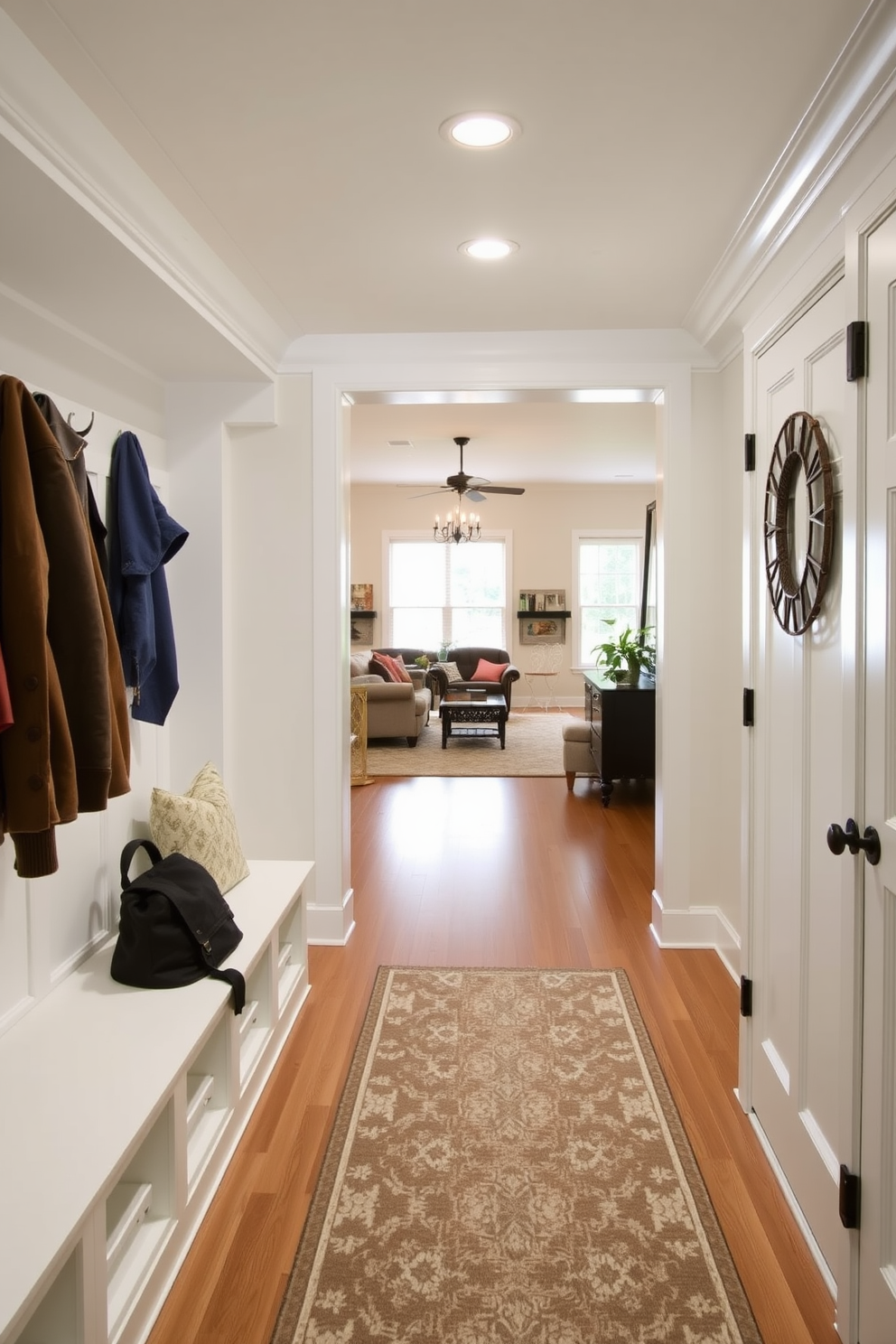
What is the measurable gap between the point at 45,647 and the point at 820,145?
1.86m

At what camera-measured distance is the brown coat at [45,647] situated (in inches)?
64.1

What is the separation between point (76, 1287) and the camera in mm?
1404

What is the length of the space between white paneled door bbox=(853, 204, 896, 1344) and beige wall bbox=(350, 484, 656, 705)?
908 centimetres

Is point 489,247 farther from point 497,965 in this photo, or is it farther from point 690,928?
point 690,928

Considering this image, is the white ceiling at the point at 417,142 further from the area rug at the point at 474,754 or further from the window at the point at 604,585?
the window at the point at 604,585

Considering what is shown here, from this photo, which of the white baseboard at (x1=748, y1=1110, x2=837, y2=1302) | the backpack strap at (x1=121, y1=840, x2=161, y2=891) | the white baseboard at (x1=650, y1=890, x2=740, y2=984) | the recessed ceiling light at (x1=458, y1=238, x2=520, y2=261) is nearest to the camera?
the white baseboard at (x1=748, y1=1110, x2=837, y2=1302)

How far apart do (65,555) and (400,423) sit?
17.0ft

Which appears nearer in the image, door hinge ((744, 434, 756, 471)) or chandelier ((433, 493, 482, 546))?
door hinge ((744, 434, 756, 471))

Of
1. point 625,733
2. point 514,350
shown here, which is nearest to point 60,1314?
point 514,350

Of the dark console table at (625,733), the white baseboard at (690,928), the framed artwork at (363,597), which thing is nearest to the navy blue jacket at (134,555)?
the white baseboard at (690,928)

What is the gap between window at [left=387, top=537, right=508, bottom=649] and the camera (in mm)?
10672

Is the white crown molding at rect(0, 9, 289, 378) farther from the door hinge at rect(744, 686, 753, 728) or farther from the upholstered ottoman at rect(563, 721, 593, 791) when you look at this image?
the upholstered ottoman at rect(563, 721, 593, 791)

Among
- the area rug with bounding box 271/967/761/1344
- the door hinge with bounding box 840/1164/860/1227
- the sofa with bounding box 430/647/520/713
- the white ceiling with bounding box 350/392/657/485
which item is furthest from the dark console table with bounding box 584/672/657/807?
the door hinge with bounding box 840/1164/860/1227

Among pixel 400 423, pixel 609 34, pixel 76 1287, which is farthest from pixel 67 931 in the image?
pixel 400 423
